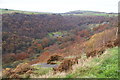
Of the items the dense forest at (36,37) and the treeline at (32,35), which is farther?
the treeline at (32,35)

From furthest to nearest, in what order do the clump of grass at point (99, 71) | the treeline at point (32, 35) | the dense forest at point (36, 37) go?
the treeline at point (32, 35) < the dense forest at point (36, 37) < the clump of grass at point (99, 71)

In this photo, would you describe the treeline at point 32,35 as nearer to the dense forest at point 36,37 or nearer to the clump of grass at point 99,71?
the dense forest at point 36,37

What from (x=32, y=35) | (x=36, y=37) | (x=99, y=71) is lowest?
(x=99, y=71)

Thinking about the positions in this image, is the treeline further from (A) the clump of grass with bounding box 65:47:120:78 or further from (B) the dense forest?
(A) the clump of grass with bounding box 65:47:120:78

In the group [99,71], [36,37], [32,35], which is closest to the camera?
[99,71]

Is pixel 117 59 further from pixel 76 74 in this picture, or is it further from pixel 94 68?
pixel 76 74

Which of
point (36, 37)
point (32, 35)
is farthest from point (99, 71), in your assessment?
point (32, 35)

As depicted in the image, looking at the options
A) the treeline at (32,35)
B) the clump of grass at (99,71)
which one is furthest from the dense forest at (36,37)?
the clump of grass at (99,71)

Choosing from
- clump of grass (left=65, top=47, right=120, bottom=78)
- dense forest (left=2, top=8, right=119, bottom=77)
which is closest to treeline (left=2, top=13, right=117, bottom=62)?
dense forest (left=2, top=8, right=119, bottom=77)

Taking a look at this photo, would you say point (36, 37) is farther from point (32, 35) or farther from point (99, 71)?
point (99, 71)

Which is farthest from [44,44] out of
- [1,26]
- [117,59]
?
[117,59]

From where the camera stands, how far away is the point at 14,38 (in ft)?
274

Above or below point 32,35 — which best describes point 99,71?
below

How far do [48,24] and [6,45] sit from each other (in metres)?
52.7
